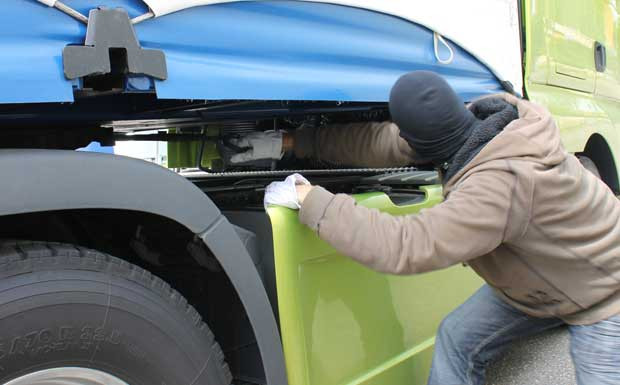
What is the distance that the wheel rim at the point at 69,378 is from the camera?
112 centimetres

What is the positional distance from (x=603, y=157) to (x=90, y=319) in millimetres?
3741

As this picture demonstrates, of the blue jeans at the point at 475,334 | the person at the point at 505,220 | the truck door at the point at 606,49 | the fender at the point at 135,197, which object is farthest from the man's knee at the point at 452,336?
the truck door at the point at 606,49

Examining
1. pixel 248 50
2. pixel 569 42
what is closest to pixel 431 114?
pixel 248 50

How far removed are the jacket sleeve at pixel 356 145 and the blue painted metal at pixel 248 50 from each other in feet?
0.90

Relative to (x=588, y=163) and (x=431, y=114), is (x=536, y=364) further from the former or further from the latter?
(x=431, y=114)

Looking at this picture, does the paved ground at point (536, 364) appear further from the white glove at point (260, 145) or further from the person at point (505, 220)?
the white glove at point (260, 145)

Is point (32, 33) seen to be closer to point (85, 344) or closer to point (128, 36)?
point (128, 36)

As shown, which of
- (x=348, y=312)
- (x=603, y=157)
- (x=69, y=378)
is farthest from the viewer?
(x=603, y=157)

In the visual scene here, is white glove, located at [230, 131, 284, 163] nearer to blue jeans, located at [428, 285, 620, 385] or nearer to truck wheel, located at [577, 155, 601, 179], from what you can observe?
A: blue jeans, located at [428, 285, 620, 385]

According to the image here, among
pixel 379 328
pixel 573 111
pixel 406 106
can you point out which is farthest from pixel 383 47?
pixel 573 111

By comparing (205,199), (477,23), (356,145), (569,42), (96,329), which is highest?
(569,42)

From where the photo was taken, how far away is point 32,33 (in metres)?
1.15

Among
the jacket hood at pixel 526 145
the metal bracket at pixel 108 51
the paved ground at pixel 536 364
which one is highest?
the metal bracket at pixel 108 51

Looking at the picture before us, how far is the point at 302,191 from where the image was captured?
170 centimetres
